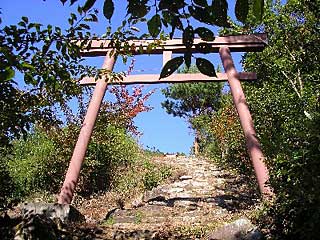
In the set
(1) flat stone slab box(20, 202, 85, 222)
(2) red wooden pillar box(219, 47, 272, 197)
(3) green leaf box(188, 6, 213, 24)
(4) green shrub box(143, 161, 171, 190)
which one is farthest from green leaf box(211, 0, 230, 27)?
(4) green shrub box(143, 161, 171, 190)

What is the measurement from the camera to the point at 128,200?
27.0 feet

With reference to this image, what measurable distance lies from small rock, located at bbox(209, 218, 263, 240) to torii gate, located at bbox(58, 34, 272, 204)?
1318 millimetres

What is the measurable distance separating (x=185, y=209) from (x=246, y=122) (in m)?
Answer: 1.81

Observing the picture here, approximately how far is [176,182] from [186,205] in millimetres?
2326

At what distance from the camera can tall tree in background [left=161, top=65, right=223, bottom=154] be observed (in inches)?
688

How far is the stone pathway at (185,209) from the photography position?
4.86 metres

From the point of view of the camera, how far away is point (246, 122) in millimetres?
6133

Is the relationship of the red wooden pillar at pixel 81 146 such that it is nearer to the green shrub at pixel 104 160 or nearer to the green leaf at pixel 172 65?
the green shrub at pixel 104 160

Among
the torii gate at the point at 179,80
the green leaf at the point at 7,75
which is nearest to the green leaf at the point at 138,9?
the green leaf at the point at 7,75

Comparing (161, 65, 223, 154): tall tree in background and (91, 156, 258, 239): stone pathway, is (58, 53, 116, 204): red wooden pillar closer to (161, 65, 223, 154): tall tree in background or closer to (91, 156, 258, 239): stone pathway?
(91, 156, 258, 239): stone pathway

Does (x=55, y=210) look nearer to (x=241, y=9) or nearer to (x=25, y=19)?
(x=25, y=19)

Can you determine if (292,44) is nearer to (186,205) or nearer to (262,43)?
(262,43)

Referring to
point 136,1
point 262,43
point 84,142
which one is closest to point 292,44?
point 262,43

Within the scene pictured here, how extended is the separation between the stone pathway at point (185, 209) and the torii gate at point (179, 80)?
72 cm
